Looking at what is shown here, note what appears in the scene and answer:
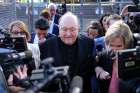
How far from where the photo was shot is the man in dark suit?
166 inches

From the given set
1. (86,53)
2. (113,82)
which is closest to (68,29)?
(86,53)

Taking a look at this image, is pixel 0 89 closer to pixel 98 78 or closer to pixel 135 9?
pixel 98 78

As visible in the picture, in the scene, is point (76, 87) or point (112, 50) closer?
point (76, 87)

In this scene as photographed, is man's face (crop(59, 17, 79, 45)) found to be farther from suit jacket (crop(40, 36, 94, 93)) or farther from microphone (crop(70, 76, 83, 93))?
microphone (crop(70, 76, 83, 93))

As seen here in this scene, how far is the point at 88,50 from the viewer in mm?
4434

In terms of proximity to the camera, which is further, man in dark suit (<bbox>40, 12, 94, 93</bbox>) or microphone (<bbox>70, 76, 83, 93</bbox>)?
man in dark suit (<bbox>40, 12, 94, 93</bbox>)

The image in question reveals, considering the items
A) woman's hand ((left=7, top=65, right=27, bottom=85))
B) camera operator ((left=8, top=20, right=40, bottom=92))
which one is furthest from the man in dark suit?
woman's hand ((left=7, top=65, right=27, bottom=85))

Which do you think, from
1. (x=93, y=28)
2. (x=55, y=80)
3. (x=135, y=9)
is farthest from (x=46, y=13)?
(x=55, y=80)

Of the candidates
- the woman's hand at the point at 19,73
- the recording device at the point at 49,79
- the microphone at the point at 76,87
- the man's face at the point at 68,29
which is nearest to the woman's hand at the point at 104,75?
the man's face at the point at 68,29

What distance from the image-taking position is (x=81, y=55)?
436 centimetres

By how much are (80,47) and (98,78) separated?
37 cm

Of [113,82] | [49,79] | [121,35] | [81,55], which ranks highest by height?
[49,79]

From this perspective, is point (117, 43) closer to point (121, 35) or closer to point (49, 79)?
point (121, 35)

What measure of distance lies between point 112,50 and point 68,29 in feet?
1.59
